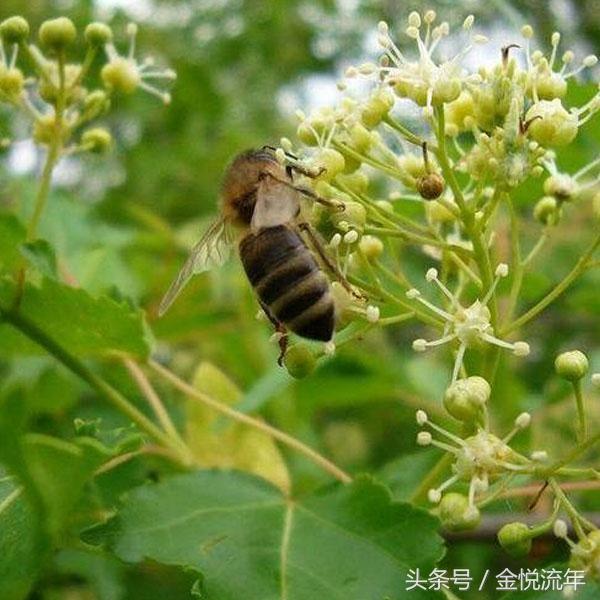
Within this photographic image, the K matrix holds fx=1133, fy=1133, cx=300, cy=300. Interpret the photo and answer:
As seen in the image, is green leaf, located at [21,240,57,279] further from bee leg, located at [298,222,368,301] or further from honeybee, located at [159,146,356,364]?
bee leg, located at [298,222,368,301]

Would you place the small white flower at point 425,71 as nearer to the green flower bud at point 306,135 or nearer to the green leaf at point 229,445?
the green flower bud at point 306,135

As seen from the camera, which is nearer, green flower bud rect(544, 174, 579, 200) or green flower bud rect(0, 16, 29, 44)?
green flower bud rect(544, 174, 579, 200)

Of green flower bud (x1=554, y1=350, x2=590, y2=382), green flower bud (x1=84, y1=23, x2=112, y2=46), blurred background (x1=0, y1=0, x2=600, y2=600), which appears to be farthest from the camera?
blurred background (x1=0, y1=0, x2=600, y2=600)

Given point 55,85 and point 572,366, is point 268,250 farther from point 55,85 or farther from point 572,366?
point 55,85

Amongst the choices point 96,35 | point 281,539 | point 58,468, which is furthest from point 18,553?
point 96,35

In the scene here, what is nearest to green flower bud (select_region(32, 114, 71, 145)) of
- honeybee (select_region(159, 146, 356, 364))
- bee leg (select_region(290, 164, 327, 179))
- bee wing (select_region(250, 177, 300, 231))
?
honeybee (select_region(159, 146, 356, 364))

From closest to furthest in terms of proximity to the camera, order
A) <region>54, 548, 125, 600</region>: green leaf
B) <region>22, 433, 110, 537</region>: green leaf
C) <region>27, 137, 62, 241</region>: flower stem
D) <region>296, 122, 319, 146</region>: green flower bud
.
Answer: <region>22, 433, 110, 537</region>: green leaf
<region>296, 122, 319, 146</region>: green flower bud
<region>27, 137, 62, 241</region>: flower stem
<region>54, 548, 125, 600</region>: green leaf
